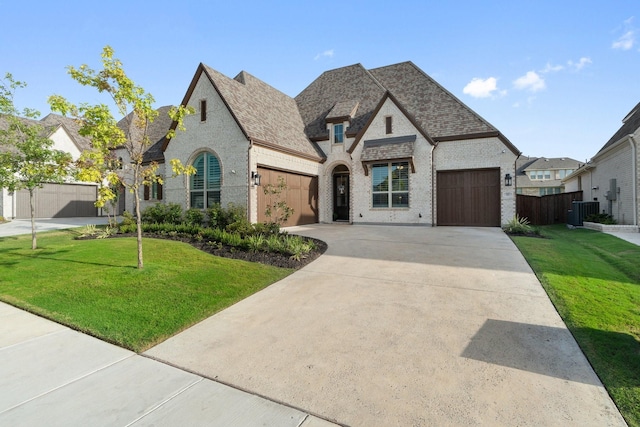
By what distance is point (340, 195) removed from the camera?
20.1 meters

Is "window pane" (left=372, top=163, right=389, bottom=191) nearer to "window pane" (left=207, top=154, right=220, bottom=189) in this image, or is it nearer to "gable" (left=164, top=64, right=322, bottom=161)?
"gable" (left=164, top=64, right=322, bottom=161)

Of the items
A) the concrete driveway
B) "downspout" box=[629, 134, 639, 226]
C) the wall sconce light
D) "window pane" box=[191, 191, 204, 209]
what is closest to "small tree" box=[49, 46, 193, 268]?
the concrete driveway

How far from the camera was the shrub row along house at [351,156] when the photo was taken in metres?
14.7

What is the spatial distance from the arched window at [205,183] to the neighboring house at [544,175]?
2020 inches

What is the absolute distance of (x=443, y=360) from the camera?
331cm

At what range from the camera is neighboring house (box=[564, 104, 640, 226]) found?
13.2 meters

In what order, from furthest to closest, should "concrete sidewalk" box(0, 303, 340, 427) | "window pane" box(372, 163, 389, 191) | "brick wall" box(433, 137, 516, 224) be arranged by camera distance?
1. "window pane" box(372, 163, 389, 191)
2. "brick wall" box(433, 137, 516, 224)
3. "concrete sidewalk" box(0, 303, 340, 427)

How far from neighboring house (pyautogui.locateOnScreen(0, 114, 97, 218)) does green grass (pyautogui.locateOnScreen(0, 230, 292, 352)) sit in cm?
1741

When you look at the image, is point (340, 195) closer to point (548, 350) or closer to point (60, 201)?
point (548, 350)

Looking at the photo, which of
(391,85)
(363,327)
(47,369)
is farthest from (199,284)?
(391,85)

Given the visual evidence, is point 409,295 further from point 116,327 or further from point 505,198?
point 505,198

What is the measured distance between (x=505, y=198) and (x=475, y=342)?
1408 cm

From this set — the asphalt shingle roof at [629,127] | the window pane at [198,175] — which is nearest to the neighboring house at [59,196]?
the window pane at [198,175]

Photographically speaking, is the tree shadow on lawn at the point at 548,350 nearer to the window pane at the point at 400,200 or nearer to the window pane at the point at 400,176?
the window pane at the point at 400,200
